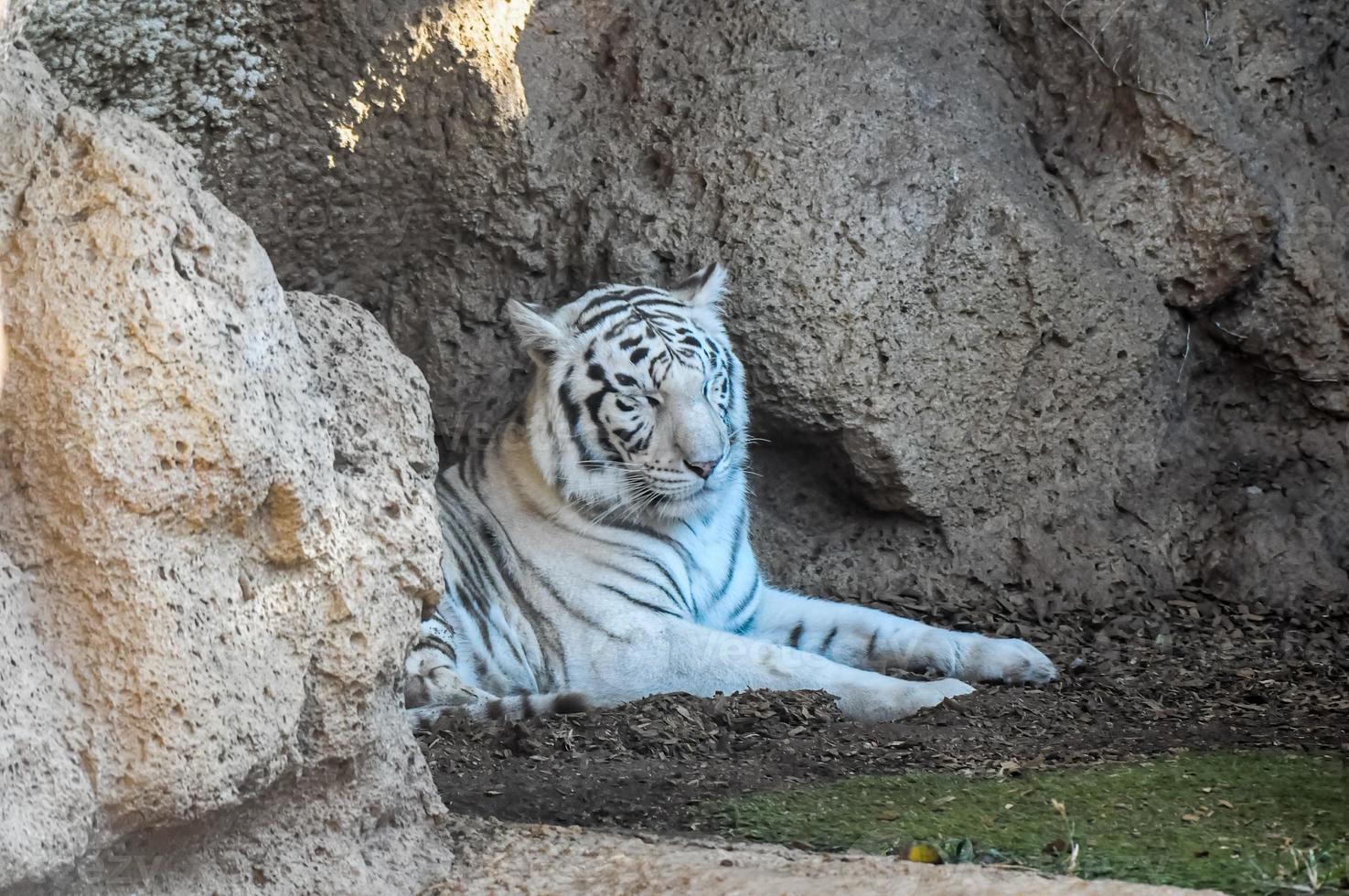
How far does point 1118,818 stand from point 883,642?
213 centimetres

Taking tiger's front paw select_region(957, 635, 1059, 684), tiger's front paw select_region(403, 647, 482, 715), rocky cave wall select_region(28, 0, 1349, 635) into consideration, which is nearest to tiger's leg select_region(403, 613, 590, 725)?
tiger's front paw select_region(403, 647, 482, 715)

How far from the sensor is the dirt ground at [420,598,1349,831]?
3.30m

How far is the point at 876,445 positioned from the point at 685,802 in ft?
8.29

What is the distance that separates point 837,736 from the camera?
12.7ft

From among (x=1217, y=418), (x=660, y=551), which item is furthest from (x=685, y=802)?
(x=1217, y=418)

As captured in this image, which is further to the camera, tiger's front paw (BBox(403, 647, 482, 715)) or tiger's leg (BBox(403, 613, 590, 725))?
tiger's front paw (BBox(403, 647, 482, 715))

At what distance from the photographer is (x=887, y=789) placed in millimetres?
3307

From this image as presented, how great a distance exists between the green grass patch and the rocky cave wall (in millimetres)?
2192

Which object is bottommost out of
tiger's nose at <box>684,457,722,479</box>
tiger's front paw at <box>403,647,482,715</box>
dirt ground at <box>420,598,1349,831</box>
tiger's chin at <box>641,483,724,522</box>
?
tiger's front paw at <box>403,647,482,715</box>

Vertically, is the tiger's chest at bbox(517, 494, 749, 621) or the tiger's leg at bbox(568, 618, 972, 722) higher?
the tiger's chest at bbox(517, 494, 749, 621)

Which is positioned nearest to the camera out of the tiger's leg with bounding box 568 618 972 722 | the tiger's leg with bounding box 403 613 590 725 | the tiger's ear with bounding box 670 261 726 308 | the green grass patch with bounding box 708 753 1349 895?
the green grass patch with bounding box 708 753 1349 895

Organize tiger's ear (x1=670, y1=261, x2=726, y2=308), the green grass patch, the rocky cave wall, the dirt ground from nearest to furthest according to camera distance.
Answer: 1. the green grass patch
2. the dirt ground
3. tiger's ear (x1=670, y1=261, x2=726, y2=308)
4. the rocky cave wall

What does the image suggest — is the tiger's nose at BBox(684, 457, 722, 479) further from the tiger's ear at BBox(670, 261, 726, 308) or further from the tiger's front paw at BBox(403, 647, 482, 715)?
the tiger's front paw at BBox(403, 647, 482, 715)

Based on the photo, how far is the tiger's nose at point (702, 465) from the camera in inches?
193
